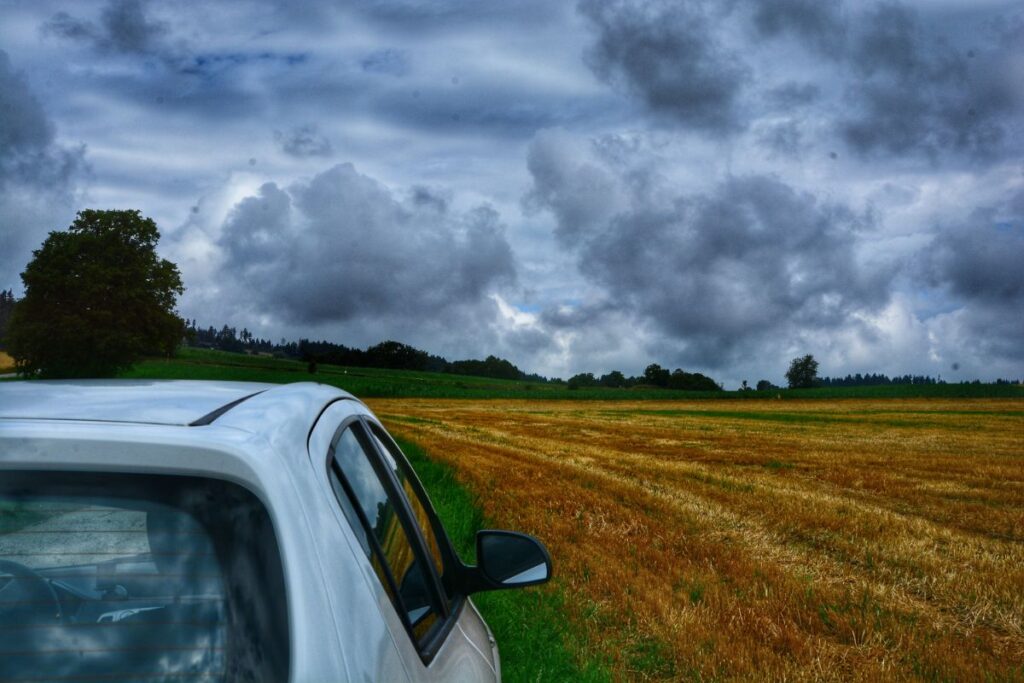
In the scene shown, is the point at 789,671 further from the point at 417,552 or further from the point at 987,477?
the point at 987,477

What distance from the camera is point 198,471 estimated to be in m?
1.43

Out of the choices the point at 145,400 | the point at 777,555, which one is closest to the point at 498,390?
the point at 777,555

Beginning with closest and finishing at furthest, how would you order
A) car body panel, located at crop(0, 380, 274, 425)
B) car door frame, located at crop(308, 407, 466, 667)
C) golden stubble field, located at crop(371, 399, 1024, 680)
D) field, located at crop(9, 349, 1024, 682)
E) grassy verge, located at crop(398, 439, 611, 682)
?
car body panel, located at crop(0, 380, 274, 425)
car door frame, located at crop(308, 407, 466, 667)
grassy verge, located at crop(398, 439, 611, 682)
field, located at crop(9, 349, 1024, 682)
golden stubble field, located at crop(371, 399, 1024, 680)

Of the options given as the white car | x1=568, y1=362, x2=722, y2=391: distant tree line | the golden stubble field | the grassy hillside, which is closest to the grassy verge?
the golden stubble field

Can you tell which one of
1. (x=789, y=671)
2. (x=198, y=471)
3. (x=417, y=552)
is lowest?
(x=789, y=671)

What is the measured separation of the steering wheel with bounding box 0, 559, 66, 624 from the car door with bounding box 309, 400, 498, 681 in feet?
1.40

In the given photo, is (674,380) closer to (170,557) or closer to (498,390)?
(498,390)

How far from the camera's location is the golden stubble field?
5.70m

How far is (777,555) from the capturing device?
880 cm

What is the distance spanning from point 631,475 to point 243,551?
13.8 metres

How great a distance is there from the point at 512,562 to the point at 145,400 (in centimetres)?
141

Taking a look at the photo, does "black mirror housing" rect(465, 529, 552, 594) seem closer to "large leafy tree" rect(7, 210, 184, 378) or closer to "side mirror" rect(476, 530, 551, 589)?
"side mirror" rect(476, 530, 551, 589)

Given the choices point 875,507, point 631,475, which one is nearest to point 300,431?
point 875,507

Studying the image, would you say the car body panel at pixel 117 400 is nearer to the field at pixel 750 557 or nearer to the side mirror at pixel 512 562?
the side mirror at pixel 512 562
